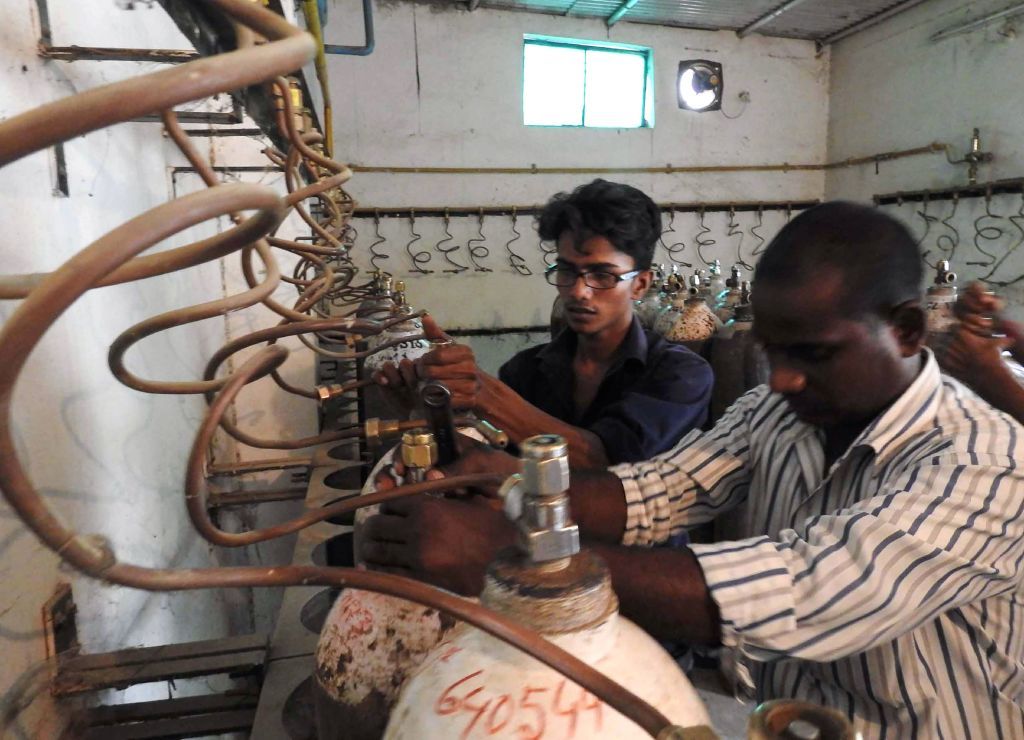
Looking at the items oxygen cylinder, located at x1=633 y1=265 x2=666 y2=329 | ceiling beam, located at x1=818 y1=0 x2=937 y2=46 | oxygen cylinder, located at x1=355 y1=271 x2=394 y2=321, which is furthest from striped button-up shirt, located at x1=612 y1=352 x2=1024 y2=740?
ceiling beam, located at x1=818 y1=0 x2=937 y2=46

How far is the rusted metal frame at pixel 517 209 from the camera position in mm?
4277

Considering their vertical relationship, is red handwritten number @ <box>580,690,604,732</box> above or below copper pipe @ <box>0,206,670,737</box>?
below

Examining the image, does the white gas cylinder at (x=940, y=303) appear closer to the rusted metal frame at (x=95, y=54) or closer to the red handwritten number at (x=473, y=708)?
the red handwritten number at (x=473, y=708)

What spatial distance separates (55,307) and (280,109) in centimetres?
79

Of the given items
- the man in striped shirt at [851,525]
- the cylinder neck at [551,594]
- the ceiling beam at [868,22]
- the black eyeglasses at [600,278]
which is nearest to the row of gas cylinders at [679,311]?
the black eyeglasses at [600,278]

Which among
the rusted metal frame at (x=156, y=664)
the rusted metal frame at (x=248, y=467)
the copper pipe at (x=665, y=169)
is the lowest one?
the rusted metal frame at (x=248, y=467)

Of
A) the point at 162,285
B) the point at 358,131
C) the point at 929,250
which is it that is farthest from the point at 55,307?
the point at 929,250

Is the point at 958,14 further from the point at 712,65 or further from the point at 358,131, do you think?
the point at 358,131

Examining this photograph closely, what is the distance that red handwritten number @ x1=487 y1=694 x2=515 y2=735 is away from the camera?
12.6 inches

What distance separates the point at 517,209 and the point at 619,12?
1.41 m

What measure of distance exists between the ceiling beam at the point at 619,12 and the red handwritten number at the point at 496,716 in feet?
15.0

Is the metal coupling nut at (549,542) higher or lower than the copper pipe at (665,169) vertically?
lower

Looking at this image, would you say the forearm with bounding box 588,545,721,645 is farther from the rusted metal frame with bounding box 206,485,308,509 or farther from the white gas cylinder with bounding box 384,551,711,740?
the rusted metal frame with bounding box 206,485,308,509

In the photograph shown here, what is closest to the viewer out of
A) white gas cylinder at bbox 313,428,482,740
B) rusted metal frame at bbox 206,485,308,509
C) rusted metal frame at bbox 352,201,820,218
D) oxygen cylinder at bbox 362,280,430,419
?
white gas cylinder at bbox 313,428,482,740
